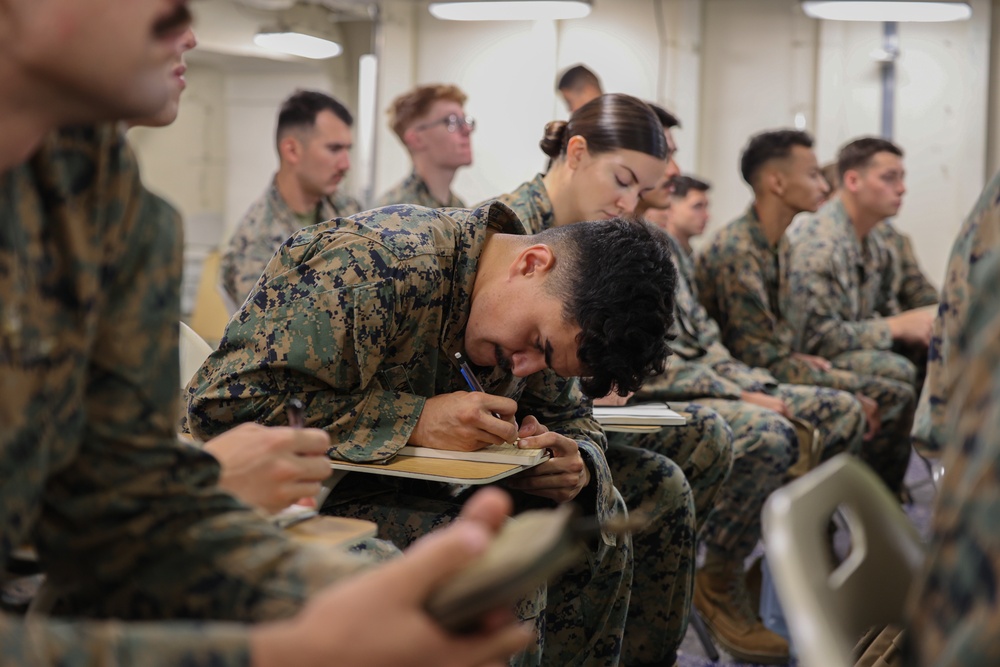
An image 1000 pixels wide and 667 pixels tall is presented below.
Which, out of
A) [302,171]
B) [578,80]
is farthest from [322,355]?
[578,80]

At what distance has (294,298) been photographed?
6.57 feet

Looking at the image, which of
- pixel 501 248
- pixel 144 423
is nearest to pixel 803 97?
pixel 501 248

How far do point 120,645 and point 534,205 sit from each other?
2.29 metres

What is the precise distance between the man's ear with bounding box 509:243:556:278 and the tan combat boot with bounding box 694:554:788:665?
159cm

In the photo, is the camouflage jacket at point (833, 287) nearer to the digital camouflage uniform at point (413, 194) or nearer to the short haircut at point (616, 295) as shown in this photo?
the digital camouflage uniform at point (413, 194)

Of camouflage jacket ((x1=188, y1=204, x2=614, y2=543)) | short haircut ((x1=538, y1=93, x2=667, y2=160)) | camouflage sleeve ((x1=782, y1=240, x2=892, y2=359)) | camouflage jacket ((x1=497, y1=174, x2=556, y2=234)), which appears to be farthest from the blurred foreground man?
camouflage sleeve ((x1=782, y1=240, x2=892, y2=359))

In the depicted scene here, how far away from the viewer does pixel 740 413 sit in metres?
3.51

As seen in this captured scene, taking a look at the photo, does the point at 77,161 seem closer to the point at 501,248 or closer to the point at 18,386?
the point at 18,386

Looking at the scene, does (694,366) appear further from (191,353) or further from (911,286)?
(911,286)

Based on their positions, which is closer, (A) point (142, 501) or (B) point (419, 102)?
(A) point (142, 501)

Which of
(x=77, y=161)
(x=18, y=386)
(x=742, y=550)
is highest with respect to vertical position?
(x=77, y=161)

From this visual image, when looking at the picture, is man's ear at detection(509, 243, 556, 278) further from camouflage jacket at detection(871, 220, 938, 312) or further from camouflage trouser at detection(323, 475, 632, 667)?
camouflage jacket at detection(871, 220, 938, 312)

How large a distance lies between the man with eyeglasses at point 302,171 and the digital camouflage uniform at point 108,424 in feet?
12.3

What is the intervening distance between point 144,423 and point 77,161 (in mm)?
259
